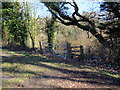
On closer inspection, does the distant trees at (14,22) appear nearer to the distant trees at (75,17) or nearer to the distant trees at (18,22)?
the distant trees at (18,22)

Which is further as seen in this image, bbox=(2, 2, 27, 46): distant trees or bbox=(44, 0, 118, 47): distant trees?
bbox=(2, 2, 27, 46): distant trees

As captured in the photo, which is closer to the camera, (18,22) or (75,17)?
(75,17)

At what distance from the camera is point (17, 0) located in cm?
1633

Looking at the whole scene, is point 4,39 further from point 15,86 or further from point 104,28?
point 15,86

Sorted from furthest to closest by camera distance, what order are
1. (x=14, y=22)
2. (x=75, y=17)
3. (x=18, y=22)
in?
(x=18, y=22), (x=14, y=22), (x=75, y=17)

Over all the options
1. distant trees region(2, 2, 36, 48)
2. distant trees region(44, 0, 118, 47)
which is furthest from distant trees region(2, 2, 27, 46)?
distant trees region(44, 0, 118, 47)

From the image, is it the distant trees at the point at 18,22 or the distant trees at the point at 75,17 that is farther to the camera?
the distant trees at the point at 18,22

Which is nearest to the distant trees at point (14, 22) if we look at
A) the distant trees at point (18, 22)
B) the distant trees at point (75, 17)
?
the distant trees at point (18, 22)

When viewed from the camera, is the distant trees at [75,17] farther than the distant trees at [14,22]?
No

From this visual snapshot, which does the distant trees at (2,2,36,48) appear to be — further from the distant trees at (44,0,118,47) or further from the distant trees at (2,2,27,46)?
the distant trees at (44,0,118,47)

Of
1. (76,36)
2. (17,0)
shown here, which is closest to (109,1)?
(76,36)

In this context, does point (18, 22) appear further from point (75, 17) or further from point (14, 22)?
point (75, 17)

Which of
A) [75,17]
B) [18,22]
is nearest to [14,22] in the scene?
[18,22]

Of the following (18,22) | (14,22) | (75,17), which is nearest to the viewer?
(75,17)
